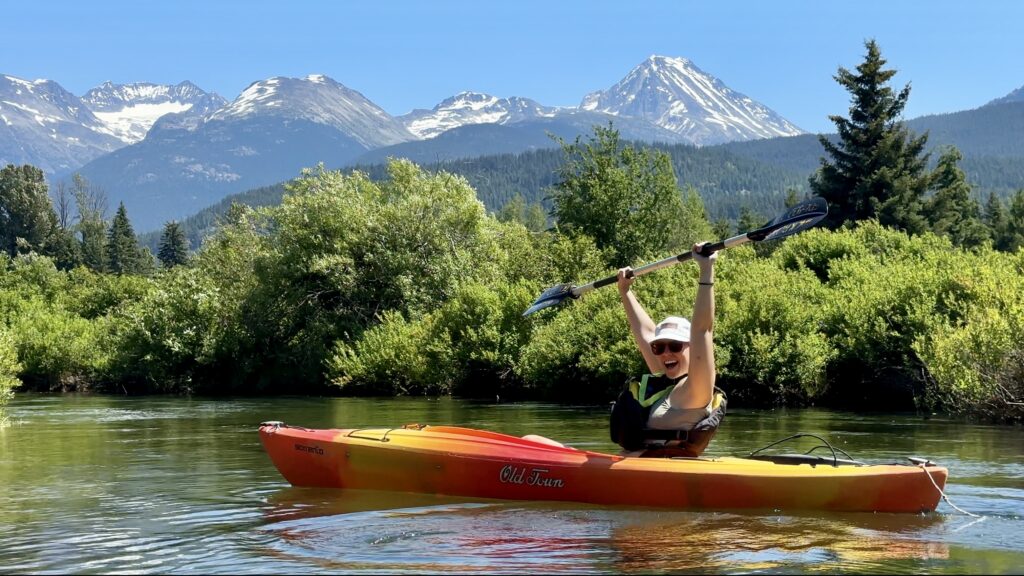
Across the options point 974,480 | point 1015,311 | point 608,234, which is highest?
point 608,234

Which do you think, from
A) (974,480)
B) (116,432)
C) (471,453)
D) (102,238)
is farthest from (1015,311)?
(102,238)

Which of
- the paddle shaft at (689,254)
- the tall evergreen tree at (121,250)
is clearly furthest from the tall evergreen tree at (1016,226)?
the tall evergreen tree at (121,250)

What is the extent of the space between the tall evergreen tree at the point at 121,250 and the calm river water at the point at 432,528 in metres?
82.1

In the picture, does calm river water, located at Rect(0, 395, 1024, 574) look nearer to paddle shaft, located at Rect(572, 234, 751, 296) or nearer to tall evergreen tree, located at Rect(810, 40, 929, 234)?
paddle shaft, located at Rect(572, 234, 751, 296)

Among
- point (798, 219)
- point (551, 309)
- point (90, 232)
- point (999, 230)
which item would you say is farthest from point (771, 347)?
point (90, 232)

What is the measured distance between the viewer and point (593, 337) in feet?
81.6

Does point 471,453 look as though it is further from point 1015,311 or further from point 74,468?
point 1015,311

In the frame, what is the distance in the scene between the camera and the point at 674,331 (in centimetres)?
830

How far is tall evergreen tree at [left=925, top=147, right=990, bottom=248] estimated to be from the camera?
1779 inches

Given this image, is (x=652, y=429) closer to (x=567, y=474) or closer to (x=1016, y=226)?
(x=567, y=474)

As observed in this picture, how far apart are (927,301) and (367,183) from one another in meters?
23.6

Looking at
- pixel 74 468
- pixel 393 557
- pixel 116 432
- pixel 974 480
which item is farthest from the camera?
pixel 116 432

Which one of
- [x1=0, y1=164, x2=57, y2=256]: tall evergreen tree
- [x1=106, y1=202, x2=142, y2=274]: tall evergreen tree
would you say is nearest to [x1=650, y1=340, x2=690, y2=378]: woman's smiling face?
[x1=106, y1=202, x2=142, y2=274]: tall evergreen tree

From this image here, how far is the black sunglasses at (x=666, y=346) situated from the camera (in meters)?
8.37
